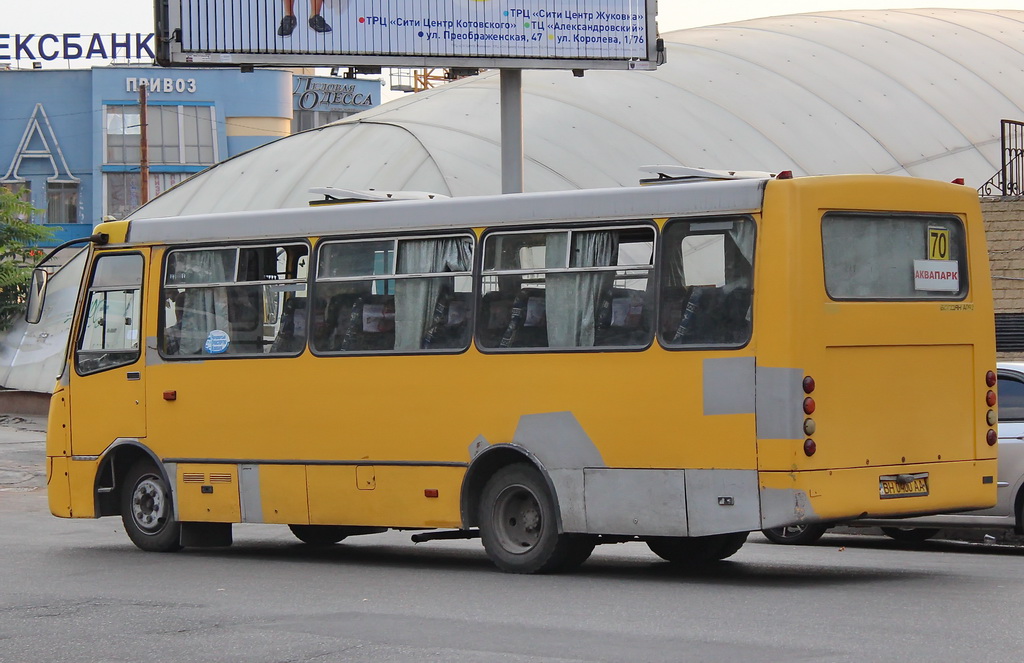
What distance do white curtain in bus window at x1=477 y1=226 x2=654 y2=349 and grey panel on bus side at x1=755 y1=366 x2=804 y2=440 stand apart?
1.05m

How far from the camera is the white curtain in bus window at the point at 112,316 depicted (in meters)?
14.9

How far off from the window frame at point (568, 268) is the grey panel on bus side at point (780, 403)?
1.00 meters

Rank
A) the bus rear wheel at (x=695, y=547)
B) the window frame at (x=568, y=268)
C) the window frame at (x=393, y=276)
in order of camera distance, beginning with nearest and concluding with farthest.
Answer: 1. the window frame at (x=568, y=268)
2. the window frame at (x=393, y=276)
3. the bus rear wheel at (x=695, y=547)

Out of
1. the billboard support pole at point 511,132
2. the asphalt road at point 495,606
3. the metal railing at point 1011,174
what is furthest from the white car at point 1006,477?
the metal railing at point 1011,174

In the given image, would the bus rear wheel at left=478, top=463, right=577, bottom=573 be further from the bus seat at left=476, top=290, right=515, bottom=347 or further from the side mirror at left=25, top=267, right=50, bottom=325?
the side mirror at left=25, top=267, right=50, bottom=325

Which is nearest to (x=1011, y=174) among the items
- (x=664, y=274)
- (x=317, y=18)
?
(x=317, y=18)

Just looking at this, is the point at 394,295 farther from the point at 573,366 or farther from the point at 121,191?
the point at 121,191

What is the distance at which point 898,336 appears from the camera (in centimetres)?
1152

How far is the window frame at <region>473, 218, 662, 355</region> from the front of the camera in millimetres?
11688

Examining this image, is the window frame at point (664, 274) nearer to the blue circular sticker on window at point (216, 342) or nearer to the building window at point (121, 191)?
the blue circular sticker on window at point (216, 342)

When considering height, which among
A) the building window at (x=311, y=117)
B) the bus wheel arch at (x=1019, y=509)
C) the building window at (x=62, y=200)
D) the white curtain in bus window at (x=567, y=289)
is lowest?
the bus wheel arch at (x=1019, y=509)

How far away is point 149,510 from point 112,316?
1903 millimetres

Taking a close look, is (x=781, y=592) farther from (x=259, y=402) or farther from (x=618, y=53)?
(x=618, y=53)

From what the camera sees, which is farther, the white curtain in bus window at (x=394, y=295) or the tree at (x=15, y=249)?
the tree at (x=15, y=249)
